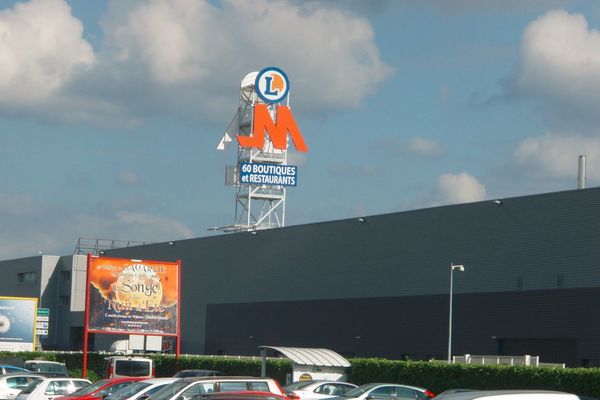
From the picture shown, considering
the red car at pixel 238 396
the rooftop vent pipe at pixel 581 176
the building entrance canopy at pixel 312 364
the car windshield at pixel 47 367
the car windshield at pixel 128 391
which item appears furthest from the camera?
the rooftop vent pipe at pixel 581 176

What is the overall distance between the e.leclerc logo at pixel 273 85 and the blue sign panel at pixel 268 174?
15.2ft

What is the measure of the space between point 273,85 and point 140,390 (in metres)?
49.0

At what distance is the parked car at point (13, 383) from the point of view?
3659cm

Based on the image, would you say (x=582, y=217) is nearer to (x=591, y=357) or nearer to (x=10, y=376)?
(x=591, y=357)

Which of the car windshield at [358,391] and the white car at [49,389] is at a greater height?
the car windshield at [358,391]

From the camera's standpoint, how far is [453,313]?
179ft

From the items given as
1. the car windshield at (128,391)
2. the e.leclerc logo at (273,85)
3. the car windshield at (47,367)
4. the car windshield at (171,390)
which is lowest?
the car windshield at (47,367)

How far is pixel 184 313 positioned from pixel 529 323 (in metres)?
33.5

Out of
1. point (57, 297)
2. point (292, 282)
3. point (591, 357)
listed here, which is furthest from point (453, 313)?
point (57, 297)

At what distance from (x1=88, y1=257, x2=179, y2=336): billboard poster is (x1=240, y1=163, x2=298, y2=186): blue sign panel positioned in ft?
86.4

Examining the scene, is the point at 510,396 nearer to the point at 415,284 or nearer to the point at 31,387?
the point at 31,387

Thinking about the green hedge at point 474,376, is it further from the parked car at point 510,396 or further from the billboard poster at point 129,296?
the parked car at point 510,396

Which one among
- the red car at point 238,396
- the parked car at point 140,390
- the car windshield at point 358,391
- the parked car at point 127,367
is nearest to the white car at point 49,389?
the parked car at point 140,390

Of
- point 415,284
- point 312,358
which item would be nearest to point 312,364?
point 312,358
